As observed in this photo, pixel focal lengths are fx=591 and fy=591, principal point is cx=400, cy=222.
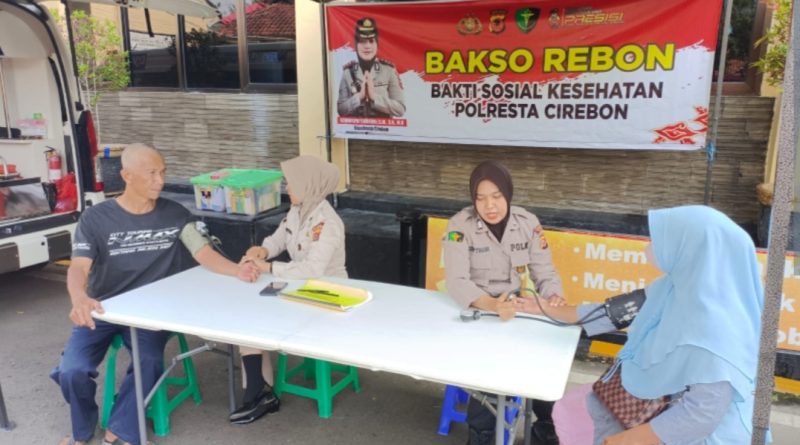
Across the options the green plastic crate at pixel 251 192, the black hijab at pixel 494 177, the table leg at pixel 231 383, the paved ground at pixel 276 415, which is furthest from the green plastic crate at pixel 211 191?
the black hijab at pixel 494 177

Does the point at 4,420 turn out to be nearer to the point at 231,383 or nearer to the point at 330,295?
the point at 231,383

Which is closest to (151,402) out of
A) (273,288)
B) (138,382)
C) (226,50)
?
(138,382)

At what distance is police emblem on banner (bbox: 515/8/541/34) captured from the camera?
161 inches

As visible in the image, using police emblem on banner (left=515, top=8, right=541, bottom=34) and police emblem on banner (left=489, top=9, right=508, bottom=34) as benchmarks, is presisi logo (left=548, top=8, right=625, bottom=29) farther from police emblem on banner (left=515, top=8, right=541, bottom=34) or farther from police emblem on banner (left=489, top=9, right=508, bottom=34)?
police emblem on banner (left=489, top=9, right=508, bottom=34)

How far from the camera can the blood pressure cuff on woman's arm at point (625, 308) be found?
213 centimetres

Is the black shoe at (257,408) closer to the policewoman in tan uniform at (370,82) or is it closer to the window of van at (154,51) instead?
the policewoman in tan uniform at (370,82)

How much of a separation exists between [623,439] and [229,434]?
6.25 feet

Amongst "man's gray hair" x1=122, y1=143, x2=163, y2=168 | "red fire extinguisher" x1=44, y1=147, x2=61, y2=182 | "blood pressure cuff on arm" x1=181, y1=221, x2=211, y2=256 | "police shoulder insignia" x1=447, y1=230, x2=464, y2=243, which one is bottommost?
"blood pressure cuff on arm" x1=181, y1=221, x2=211, y2=256

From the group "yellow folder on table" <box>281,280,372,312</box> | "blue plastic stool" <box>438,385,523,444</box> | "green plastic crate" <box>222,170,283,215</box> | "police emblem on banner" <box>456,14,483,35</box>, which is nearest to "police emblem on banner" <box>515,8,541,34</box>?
"police emblem on banner" <box>456,14,483,35</box>

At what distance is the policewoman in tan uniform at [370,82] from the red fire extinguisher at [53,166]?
2.33m

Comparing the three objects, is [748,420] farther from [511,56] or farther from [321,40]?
[321,40]

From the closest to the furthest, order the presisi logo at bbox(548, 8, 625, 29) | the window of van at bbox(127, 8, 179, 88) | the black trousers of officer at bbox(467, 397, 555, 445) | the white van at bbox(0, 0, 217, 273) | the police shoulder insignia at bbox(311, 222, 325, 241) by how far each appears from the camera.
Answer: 1. the black trousers of officer at bbox(467, 397, 555, 445)
2. the police shoulder insignia at bbox(311, 222, 325, 241)
3. the presisi logo at bbox(548, 8, 625, 29)
4. the white van at bbox(0, 0, 217, 273)
5. the window of van at bbox(127, 8, 179, 88)

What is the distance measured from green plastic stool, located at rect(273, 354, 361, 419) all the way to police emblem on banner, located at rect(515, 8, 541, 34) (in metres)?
2.60

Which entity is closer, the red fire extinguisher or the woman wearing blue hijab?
the woman wearing blue hijab
